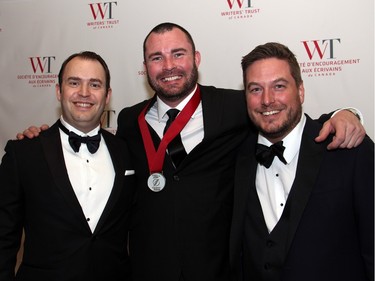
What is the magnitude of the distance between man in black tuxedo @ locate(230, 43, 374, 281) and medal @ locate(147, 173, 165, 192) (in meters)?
0.45

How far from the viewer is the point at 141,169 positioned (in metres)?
2.44

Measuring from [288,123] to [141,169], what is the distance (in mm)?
977

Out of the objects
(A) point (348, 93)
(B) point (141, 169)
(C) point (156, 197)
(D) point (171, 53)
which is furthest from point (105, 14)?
(A) point (348, 93)

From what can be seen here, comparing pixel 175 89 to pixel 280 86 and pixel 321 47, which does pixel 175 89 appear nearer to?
pixel 280 86

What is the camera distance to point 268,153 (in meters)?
2.09

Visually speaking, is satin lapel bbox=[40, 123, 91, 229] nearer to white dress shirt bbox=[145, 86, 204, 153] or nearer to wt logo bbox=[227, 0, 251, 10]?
white dress shirt bbox=[145, 86, 204, 153]

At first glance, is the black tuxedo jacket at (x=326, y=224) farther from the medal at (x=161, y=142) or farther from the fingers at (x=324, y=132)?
the medal at (x=161, y=142)

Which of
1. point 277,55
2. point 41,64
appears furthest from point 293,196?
point 41,64

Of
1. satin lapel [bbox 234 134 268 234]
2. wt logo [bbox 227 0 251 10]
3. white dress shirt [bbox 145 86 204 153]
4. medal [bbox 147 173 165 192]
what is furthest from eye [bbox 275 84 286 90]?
wt logo [bbox 227 0 251 10]

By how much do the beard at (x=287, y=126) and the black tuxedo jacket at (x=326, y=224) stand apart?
187 millimetres

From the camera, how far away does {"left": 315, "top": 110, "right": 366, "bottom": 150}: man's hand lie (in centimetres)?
187

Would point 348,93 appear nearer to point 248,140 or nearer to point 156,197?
point 248,140

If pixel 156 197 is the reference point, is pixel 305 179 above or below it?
above

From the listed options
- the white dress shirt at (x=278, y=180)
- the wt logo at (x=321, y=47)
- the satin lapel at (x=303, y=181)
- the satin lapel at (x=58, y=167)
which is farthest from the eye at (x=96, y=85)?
the wt logo at (x=321, y=47)
